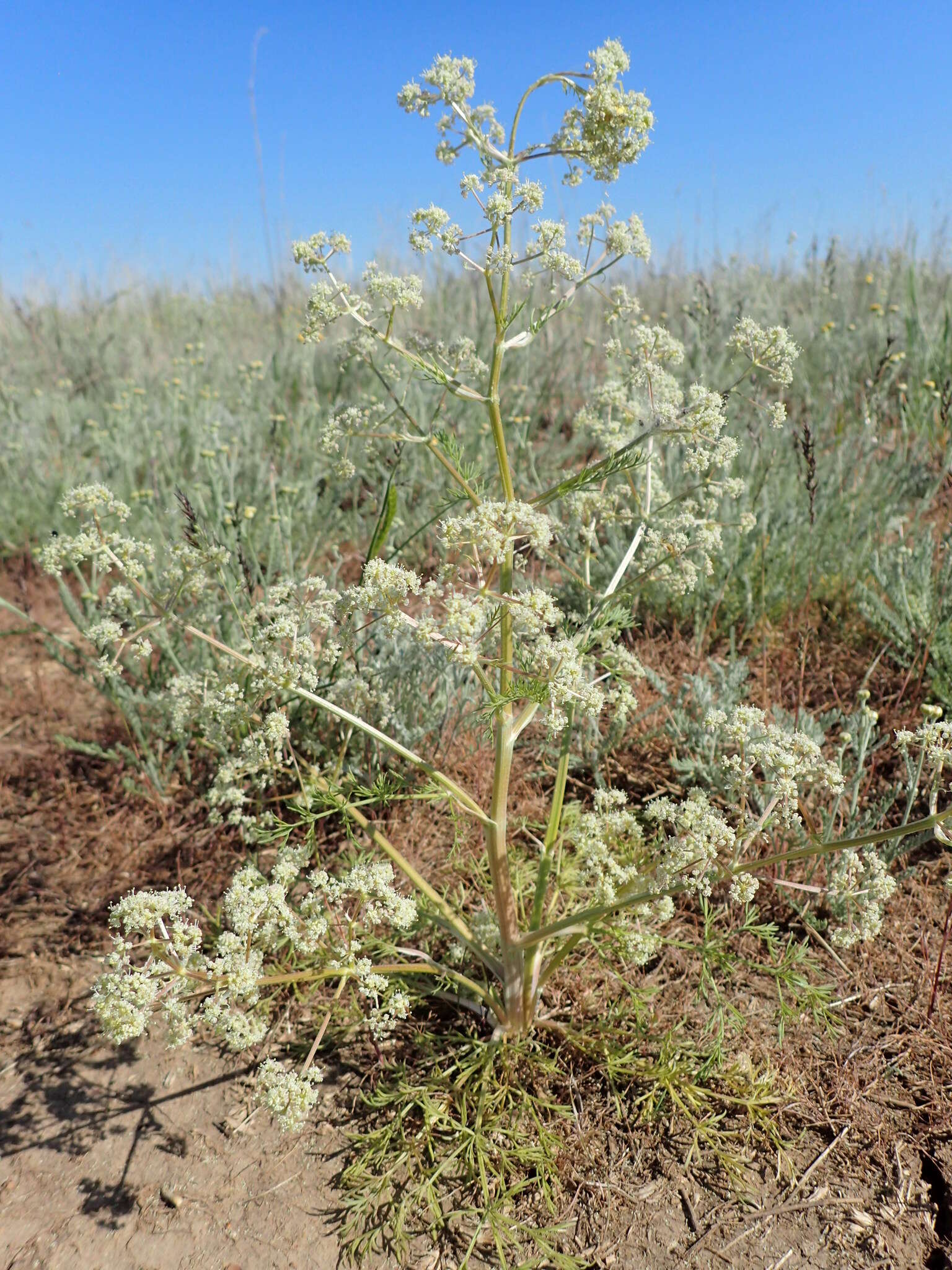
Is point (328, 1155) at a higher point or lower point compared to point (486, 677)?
lower

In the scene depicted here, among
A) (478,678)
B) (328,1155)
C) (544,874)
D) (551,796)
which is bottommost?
(328,1155)

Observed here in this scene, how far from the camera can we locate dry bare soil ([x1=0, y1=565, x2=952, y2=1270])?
183cm

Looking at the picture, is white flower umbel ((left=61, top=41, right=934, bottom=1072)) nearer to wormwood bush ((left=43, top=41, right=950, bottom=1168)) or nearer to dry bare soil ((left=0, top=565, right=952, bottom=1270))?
wormwood bush ((left=43, top=41, right=950, bottom=1168))

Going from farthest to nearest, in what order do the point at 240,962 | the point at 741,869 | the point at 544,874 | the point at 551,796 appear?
the point at 551,796
the point at 544,874
the point at 240,962
the point at 741,869

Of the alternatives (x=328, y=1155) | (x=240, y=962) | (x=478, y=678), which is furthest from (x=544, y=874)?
(x=328, y=1155)

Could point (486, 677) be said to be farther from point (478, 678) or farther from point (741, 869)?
point (741, 869)

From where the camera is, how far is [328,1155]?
79.7 inches

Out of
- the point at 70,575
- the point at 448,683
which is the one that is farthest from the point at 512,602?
the point at 70,575

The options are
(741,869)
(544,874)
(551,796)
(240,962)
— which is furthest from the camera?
(551,796)

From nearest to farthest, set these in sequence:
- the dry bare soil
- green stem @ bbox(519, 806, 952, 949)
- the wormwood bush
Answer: green stem @ bbox(519, 806, 952, 949) → the wormwood bush → the dry bare soil

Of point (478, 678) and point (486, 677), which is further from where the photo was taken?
point (478, 678)

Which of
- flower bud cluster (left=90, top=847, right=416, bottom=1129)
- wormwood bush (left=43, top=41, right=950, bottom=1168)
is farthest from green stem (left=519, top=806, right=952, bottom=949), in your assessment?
flower bud cluster (left=90, top=847, right=416, bottom=1129)

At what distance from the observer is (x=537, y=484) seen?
13.9ft

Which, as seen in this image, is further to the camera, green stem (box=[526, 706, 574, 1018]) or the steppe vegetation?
green stem (box=[526, 706, 574, 1018])
